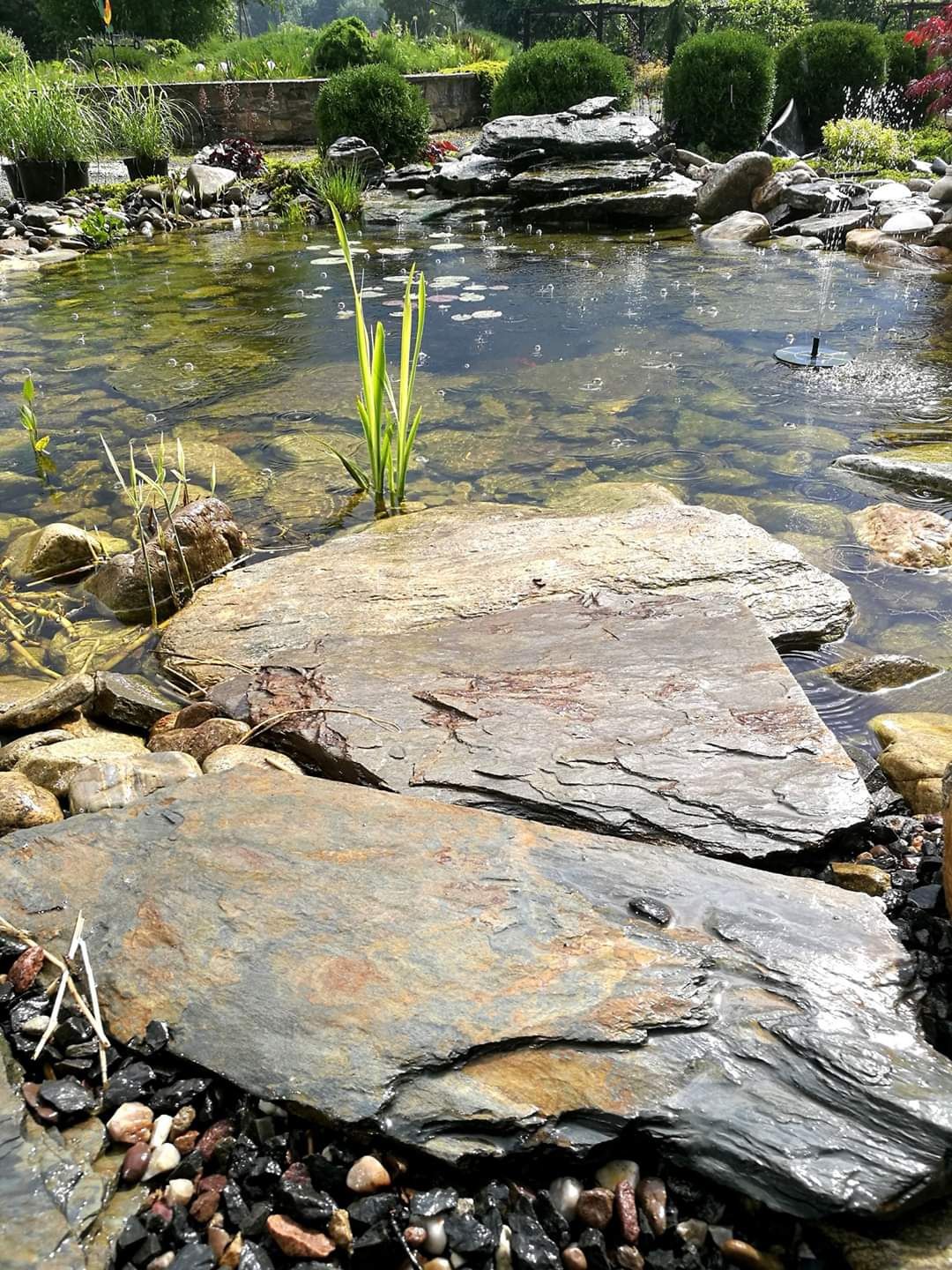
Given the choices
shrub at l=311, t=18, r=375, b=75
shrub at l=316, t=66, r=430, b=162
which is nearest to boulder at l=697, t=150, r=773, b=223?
shrub at l=316, t=66, r=430, b=162

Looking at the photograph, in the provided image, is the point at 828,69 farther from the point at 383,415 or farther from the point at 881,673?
the point at 881,673

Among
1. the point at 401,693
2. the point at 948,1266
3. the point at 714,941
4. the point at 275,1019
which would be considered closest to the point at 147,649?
the point at 401,693

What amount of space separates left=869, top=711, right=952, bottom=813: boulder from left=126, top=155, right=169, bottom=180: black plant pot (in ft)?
43.1

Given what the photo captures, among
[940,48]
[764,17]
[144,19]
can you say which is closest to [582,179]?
[940,48]

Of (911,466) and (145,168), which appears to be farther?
(145,168)

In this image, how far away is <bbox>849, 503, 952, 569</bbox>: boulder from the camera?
346cm

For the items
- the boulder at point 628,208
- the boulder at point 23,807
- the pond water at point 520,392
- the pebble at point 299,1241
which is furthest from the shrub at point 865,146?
the pebble at point 299,1241

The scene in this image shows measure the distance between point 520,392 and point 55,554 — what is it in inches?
116

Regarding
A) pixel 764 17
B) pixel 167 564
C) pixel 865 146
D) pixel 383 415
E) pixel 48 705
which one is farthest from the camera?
pixel 764 17

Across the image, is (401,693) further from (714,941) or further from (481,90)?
(481,90)

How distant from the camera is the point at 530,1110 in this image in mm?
1282

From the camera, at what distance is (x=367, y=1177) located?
4.12ft

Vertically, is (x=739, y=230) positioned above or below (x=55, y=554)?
above

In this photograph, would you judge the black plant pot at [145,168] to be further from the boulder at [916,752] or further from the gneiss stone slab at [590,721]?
the boulder at [916,752]
